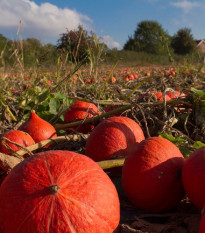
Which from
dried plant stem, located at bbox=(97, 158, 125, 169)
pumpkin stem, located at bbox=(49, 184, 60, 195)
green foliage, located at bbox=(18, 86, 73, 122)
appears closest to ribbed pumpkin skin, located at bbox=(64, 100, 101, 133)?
green foliage, located at bbox=(18, 86, 73, 122)

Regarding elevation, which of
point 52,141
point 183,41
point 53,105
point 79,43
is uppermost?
point 183,41

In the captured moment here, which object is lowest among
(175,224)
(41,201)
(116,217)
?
(175,224)

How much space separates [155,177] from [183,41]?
55.3 m

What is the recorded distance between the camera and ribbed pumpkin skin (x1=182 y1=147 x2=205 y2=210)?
4.58 ft

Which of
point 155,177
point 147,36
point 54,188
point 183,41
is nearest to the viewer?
point 54,188

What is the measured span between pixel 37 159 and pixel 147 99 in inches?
86.0

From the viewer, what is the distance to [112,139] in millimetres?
2018

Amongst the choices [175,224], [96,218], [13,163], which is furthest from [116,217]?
[13,163]

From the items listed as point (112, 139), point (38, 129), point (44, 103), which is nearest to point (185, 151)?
point (112, 139)

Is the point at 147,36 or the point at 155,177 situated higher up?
the point at 147,36

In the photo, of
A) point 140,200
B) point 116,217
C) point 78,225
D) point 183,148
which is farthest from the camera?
point 183,148

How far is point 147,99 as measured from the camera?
3.32m

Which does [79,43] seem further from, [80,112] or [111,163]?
[111,163]

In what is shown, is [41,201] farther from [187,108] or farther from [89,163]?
[187,108]
